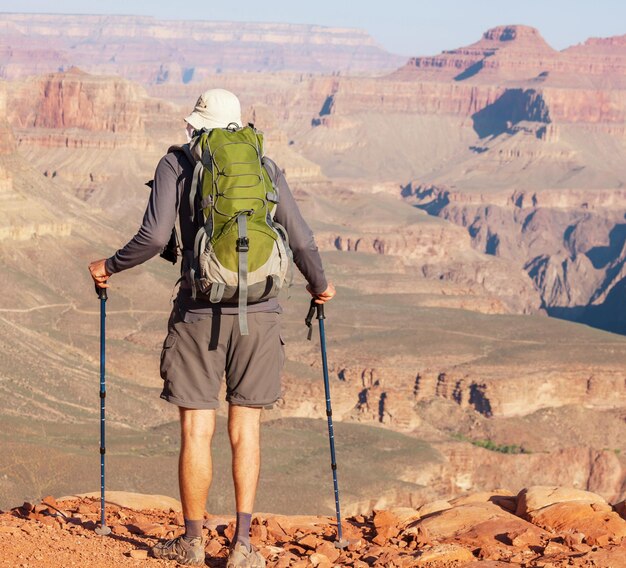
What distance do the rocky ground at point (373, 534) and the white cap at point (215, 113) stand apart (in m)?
4.20

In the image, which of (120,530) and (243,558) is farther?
(120,530)

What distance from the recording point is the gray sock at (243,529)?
12.4 meters

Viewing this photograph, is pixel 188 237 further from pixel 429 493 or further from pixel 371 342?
pixel 371 342

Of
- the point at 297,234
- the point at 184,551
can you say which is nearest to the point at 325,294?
the point at 297,234

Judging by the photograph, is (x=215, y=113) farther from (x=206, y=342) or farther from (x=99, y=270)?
(x=206, y=342)

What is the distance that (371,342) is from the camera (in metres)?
78.5

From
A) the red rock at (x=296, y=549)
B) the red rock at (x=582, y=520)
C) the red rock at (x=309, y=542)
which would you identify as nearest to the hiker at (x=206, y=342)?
the red rock at (x=296, y=549)

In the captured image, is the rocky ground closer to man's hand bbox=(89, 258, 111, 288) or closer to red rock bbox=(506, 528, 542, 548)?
red rock bbox=(506, 528, 542, 548)

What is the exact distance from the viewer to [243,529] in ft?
40.8

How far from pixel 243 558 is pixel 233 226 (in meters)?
3.19

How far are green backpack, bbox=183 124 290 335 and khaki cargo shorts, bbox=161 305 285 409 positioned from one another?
0.28m

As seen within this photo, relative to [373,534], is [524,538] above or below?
above

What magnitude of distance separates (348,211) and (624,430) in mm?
98147

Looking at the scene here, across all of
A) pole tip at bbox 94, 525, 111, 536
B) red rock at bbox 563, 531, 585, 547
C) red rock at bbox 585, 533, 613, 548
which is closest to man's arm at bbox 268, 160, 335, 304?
pole tip at bbox 94, 525, 111, 536
